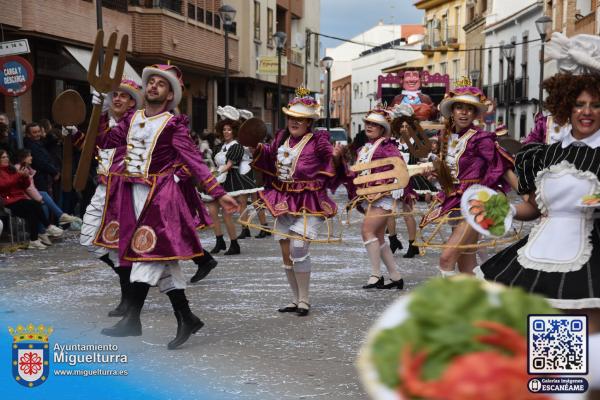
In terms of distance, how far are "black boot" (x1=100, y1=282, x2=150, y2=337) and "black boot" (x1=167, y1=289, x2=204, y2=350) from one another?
0.21 meters

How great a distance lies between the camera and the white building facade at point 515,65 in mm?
47062

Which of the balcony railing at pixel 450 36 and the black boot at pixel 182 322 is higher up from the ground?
the balcony railing at pixel 450 36

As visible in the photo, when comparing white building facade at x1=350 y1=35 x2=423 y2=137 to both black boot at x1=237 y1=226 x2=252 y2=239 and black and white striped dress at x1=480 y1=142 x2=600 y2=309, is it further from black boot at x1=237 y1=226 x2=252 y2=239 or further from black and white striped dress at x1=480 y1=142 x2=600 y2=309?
black and white striped dress at x1=480 y1=142 x2=600 y2=309

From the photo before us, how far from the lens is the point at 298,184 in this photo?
8969 millimetres

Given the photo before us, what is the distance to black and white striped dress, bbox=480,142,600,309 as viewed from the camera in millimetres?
4293

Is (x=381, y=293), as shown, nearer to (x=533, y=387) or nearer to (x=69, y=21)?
(x=533, y=387)

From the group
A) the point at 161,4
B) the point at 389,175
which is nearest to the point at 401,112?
the point at 389,175

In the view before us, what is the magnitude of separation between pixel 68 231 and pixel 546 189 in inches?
499

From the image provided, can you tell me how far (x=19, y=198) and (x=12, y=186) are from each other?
0.20 meters

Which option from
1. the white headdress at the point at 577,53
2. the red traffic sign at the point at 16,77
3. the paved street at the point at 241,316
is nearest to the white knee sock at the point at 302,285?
the paved street at the point at 241,316

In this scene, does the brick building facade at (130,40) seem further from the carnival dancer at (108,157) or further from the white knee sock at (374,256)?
the carnival dancer at (108,157)

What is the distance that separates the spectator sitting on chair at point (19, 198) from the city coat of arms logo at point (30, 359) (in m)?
8.04

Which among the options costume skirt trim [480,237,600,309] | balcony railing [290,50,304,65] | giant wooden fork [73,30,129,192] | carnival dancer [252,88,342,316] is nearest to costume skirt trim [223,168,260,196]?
carnival dancer [252,88,342,316]

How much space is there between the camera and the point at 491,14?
56219 millimetres
